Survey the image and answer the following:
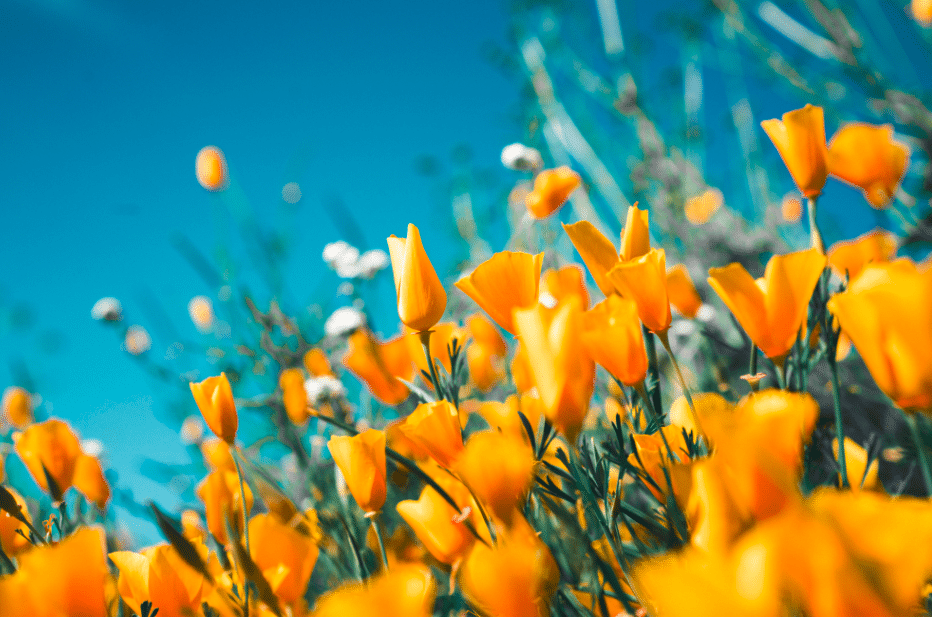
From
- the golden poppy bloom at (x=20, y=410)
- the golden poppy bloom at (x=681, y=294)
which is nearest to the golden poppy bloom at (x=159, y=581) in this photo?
the golden poppy bloom at (x=681, y=294)

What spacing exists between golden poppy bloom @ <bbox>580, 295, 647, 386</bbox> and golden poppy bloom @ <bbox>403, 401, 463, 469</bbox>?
0.16 m

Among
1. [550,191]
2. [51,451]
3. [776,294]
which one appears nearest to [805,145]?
[776,294]

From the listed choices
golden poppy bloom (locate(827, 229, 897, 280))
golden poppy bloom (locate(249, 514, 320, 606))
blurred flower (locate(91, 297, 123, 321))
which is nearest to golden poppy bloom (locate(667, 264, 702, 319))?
golden poppy bloom (locate(827, 229, 897, 280))

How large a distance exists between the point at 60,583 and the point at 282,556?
0.29 m

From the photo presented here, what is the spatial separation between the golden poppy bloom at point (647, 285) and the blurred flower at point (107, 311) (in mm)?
2206

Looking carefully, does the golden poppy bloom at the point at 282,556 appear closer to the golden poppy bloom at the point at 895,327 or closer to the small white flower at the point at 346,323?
the golden poppy bloom at the point at 895,327

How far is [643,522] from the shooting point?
1.79ft

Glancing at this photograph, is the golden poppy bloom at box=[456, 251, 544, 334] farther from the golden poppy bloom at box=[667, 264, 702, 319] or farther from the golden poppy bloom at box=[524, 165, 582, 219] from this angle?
the golden poppy bloom at box=[524, 165, 582, 219]

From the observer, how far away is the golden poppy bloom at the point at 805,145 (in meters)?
0.66

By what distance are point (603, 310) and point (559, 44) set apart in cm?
253

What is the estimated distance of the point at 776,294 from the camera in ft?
1.74

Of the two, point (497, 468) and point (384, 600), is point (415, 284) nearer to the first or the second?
point (497, 468)

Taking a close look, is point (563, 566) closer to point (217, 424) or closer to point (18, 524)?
point (217, 424)

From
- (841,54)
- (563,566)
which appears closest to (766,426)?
(563,566)
